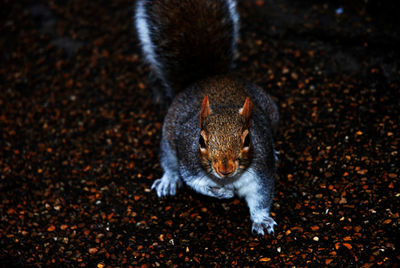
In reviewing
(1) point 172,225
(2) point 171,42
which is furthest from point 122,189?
(2) point 171,42

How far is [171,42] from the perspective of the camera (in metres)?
2.89

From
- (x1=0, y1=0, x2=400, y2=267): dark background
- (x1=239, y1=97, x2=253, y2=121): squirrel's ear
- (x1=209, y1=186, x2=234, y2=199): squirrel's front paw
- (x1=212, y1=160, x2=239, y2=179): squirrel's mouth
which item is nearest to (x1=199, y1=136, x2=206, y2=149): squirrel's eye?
(x1=212, y1=160, x2=239, y2=179): squirrel's mouth

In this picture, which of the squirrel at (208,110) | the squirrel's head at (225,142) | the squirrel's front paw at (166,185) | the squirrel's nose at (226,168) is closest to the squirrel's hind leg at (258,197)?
the squirrel at (208,110)

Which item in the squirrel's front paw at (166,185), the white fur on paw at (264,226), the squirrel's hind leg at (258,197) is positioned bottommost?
the squirrel's front paw at (166,185)

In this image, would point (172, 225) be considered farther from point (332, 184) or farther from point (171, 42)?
point (171, 42)

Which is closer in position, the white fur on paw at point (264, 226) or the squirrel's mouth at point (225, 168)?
the squirrel's mouth at point (225, 168)

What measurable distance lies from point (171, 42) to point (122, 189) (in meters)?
1.07

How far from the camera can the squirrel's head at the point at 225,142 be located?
205cm

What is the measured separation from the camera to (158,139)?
3.25 metres

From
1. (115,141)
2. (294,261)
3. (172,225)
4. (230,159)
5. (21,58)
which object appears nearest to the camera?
(230,159)

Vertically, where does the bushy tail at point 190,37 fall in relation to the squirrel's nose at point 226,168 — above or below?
above

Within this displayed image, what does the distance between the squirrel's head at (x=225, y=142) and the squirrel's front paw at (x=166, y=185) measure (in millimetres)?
676

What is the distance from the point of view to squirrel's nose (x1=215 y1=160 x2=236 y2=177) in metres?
2.04

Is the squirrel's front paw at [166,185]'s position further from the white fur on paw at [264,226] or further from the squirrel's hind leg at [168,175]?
the white fur on paw at [264,226]
